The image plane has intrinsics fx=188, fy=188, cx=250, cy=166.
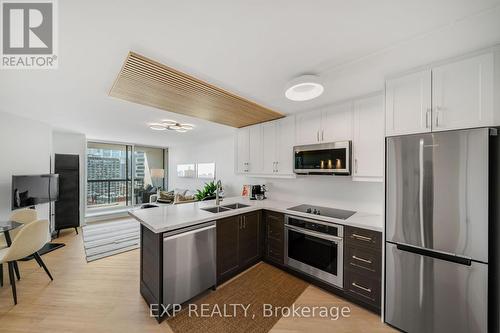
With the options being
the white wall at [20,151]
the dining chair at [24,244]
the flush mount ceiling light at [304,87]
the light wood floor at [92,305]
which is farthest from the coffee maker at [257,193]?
the white wall at [20,151]

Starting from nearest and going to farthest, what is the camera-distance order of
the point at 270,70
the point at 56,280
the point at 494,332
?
the point at 494,332 < the point at 270,70 < the point at 56,280

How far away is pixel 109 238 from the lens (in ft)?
13.4

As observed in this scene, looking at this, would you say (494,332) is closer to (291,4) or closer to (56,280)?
(291,4)

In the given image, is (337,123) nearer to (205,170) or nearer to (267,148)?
(267,148)

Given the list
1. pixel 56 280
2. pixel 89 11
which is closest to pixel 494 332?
pixel 89 11

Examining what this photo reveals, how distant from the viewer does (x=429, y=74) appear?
5.46 feet

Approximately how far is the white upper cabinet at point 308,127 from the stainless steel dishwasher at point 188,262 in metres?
1.86

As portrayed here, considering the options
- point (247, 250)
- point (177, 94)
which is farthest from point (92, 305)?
point (177, 94)

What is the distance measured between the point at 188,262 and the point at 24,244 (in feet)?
6.35

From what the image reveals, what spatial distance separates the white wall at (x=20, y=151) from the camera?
122 inches

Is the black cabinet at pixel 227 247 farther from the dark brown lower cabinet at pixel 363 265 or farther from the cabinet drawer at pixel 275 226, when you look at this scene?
the dark brown lower cabinet at pixel 363 265

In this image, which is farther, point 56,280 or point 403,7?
point 56,280

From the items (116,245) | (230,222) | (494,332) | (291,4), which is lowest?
(116,245)

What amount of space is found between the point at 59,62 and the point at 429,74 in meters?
3.22
